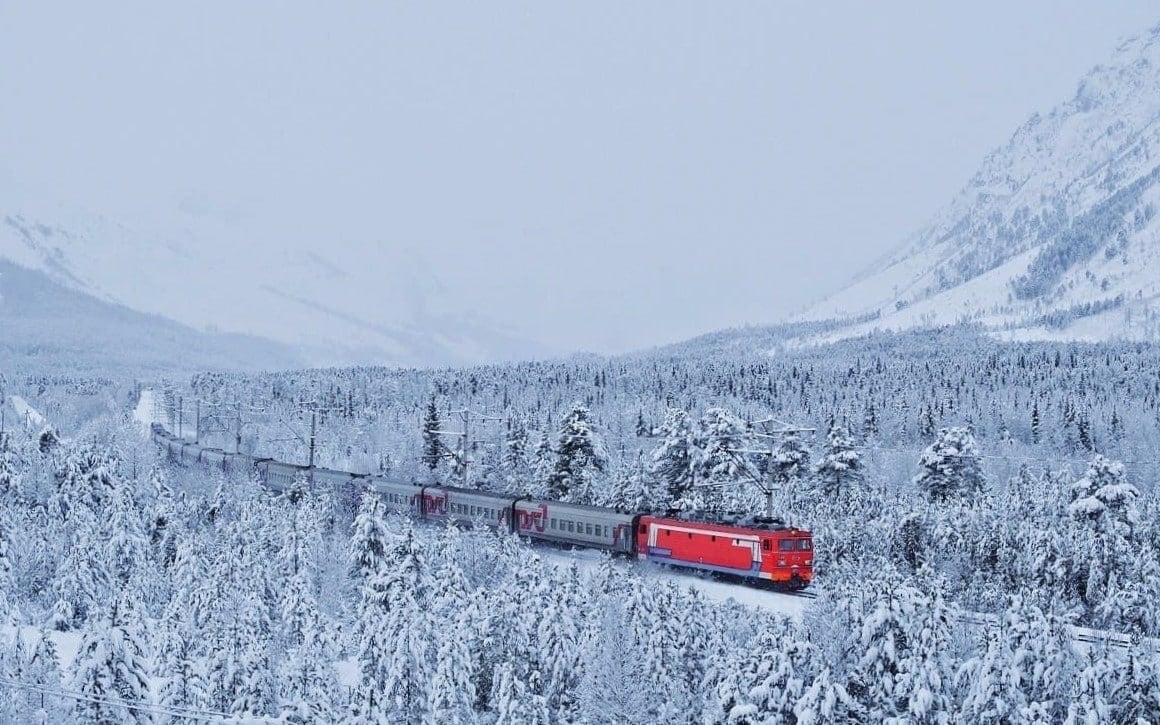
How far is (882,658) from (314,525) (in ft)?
127

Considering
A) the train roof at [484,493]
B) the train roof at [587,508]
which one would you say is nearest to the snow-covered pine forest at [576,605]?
→ the train roof at [587,508]

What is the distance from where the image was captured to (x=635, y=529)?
6128 cm

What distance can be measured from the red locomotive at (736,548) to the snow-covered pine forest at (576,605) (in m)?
1.60

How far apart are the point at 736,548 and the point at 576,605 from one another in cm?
1165

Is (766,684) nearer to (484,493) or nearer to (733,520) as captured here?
(733,520)

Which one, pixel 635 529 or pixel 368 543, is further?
pixel 635 529

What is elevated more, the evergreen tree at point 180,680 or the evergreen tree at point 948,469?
the evergreen tree at point 948,469

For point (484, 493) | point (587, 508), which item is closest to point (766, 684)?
point (587, 508)

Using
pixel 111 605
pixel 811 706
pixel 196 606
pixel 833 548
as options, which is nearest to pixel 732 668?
pixel 811 706

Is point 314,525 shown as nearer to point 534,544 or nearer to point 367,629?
point 534,544

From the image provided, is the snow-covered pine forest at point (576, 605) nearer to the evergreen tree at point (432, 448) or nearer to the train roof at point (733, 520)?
the train roof at point (733, 520)

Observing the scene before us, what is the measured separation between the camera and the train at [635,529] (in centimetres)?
5444

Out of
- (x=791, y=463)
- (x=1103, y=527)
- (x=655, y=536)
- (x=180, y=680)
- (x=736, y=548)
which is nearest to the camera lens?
(x=180, y=680)

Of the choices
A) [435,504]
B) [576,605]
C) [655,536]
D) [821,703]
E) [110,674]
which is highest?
[435,504]
